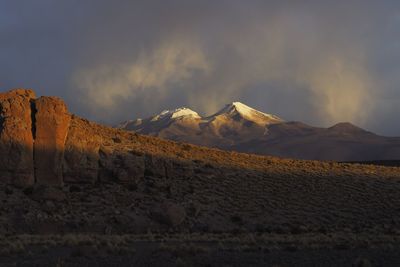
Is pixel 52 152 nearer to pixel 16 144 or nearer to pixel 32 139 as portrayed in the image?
pixel 32 139

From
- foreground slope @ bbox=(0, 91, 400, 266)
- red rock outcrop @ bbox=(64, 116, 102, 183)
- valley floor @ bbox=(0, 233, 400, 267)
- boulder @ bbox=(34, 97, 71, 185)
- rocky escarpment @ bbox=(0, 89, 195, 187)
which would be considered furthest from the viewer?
Result: red rock outcrop @ bbox=(64, 116, 102, 183)

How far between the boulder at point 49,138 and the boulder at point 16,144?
2.24 ft

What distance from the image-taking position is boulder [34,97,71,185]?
1983 inches

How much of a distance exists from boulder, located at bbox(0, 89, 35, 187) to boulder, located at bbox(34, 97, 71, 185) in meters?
0.68

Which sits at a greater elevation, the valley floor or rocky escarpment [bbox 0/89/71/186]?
rocky escarpment [bbox 0/89/71/186]

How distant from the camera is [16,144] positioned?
4962cm

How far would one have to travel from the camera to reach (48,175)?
5047cm

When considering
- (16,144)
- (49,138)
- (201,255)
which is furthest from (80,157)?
(201,255)

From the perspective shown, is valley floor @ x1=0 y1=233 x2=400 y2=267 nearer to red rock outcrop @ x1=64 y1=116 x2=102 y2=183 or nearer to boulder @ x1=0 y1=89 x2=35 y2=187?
boulder @ x1=0 y1=89 x2=35 y2=187

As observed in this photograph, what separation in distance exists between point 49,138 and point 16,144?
9.87ft

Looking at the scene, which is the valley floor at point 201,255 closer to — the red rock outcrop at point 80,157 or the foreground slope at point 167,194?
the foreground slope at point 167,194

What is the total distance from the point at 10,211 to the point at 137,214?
33.3ft

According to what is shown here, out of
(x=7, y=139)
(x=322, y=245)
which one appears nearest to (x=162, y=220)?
(x=7, y=139)

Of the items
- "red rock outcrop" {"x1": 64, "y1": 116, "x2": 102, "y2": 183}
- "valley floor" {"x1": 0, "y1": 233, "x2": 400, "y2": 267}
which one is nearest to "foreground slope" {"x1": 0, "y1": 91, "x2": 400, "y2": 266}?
"red rock outcrop" {"x1": 64, "y1": 116, "x2": 102, "y2": 183}
